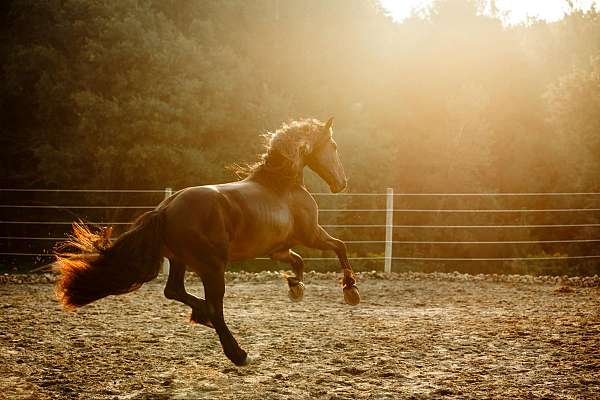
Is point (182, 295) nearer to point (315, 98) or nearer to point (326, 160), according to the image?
point (326, 160)

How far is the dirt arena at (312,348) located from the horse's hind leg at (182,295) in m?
0.36

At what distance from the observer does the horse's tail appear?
4328 mm

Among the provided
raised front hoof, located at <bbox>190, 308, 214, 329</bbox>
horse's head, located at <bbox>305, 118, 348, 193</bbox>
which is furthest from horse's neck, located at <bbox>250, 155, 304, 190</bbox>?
raised front hoof, located at <bbox>190, 308, 214, 329</bbox>

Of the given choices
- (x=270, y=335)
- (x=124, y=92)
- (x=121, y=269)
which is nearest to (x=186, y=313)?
(x=270, y=335)

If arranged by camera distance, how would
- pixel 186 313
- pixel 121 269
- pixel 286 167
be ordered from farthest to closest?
pixel 186 313, pixel 286 167, pixel 121 269

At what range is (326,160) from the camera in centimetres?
565

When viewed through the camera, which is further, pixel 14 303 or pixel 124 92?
pixel 124 92

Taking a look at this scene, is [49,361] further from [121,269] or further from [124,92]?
[124,92]

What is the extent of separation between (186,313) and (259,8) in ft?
49.6

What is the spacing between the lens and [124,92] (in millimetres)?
17531

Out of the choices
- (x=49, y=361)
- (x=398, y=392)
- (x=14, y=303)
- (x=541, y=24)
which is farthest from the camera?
(x=541, y=24)

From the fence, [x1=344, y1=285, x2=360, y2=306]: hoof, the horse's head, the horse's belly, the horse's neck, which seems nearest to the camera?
the horse's belly

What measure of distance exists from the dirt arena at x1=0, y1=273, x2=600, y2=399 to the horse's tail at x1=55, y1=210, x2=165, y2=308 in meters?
0.57

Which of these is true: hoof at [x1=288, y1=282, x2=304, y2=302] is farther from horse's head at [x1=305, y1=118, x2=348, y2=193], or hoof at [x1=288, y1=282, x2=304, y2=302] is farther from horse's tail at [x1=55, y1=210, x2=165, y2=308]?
horse's tail at [x1=55, y1=210, x2=165, y2=308]
